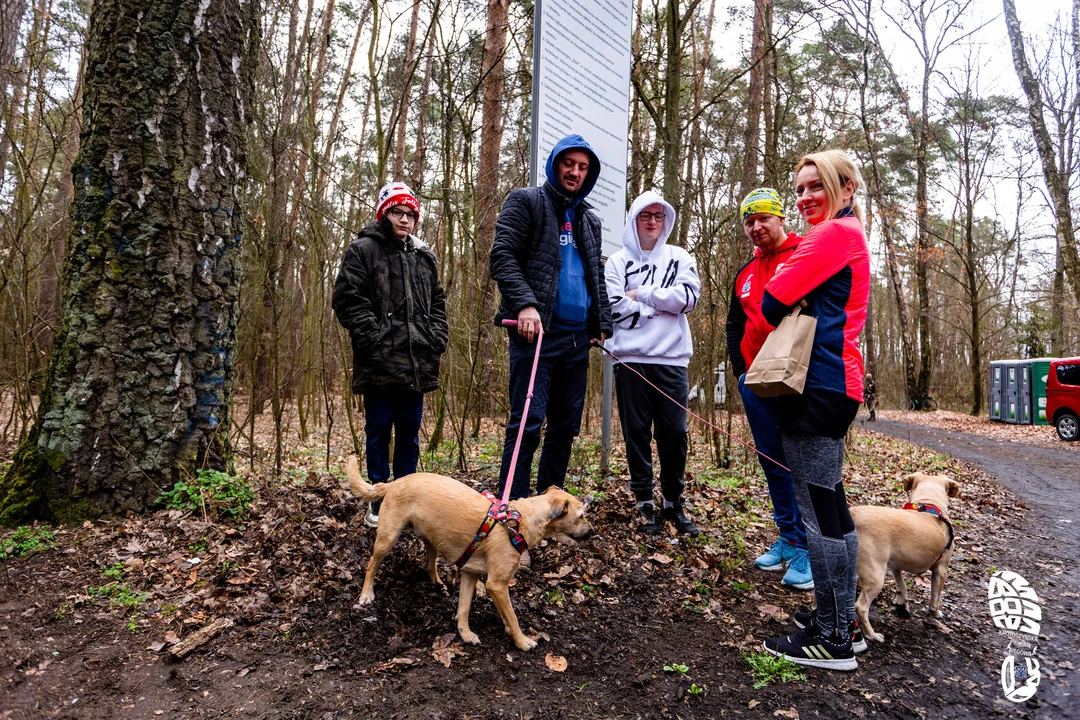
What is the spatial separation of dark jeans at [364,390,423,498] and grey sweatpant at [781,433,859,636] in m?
2.42

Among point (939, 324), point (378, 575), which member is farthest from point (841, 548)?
point (939, 324)

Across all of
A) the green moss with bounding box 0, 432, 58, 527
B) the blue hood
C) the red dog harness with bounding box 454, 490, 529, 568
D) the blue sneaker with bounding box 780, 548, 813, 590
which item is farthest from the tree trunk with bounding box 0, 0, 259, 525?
the blue sneaker with bounding box 780, 548, 813, 590

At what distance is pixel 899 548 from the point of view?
3.06 metres

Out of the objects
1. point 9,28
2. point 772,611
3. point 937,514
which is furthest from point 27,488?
point 9,28

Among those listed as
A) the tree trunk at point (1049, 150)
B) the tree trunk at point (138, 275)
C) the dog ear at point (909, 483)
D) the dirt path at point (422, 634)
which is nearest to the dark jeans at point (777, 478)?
the dirt path at point (422, 634)

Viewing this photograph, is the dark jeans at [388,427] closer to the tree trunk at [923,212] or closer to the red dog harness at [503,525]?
the red dog harness at [503,525]

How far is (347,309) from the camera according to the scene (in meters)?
3.82

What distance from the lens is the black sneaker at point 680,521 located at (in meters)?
4.24

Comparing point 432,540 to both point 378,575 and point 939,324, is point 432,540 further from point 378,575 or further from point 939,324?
point 939,324

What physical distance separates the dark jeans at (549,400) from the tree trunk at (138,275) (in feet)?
7.45

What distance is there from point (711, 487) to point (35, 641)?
5168mm

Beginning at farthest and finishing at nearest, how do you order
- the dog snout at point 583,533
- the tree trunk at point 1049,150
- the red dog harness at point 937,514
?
1. the tree trunk at point 1049,150
2. the red dog harness at point 937,514
3. the dog snout at point 583,533

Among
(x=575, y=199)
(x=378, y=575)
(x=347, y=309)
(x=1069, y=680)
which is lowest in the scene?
(x=1069, y=680)

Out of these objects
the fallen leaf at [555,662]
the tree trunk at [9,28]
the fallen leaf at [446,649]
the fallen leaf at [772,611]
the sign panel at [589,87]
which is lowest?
the fallen leaf at [555,662]
